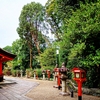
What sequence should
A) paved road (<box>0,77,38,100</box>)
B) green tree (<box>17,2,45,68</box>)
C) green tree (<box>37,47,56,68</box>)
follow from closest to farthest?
1. paved road (<box>0,77,38,100</box>)
2. green tree (<box>37,47,56,68</box>)
3. green tree (<box>17,2,45,68</box>)

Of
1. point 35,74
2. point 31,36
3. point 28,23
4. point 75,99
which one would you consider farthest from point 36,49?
point 75,99

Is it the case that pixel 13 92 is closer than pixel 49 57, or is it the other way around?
pixel 13 92

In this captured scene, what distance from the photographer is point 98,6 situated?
7.96 m

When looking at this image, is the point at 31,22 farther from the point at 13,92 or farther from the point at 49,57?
the point at 13,92

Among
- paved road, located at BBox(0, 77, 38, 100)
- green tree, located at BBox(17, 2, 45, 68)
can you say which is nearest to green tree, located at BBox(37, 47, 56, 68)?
green tree, located at BBox(17, 2, 45, 68)

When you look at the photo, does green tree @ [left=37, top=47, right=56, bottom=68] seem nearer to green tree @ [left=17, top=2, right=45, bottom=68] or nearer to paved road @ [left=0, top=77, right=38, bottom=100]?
green tree @ [left=17, top=2, right=45, bottom=68]

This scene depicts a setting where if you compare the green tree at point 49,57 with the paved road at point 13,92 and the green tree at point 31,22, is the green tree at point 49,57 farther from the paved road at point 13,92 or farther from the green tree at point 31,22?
the paved road at point 13,92

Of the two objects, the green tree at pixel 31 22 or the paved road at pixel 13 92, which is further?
the green tree at pixel 31 22

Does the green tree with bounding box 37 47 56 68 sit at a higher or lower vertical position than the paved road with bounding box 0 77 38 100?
higher

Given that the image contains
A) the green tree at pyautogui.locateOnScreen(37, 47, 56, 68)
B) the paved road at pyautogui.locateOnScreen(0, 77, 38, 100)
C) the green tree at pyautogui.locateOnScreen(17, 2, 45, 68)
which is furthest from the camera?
the green tree at pyautogui.locateOnScreen(17, 2, 45, 68)

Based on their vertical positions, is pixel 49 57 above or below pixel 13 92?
above

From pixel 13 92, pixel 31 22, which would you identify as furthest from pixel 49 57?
pixel 13 92

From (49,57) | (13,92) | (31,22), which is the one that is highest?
(31,22)

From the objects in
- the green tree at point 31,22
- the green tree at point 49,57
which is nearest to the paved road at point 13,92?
the green tree at point 49,57
